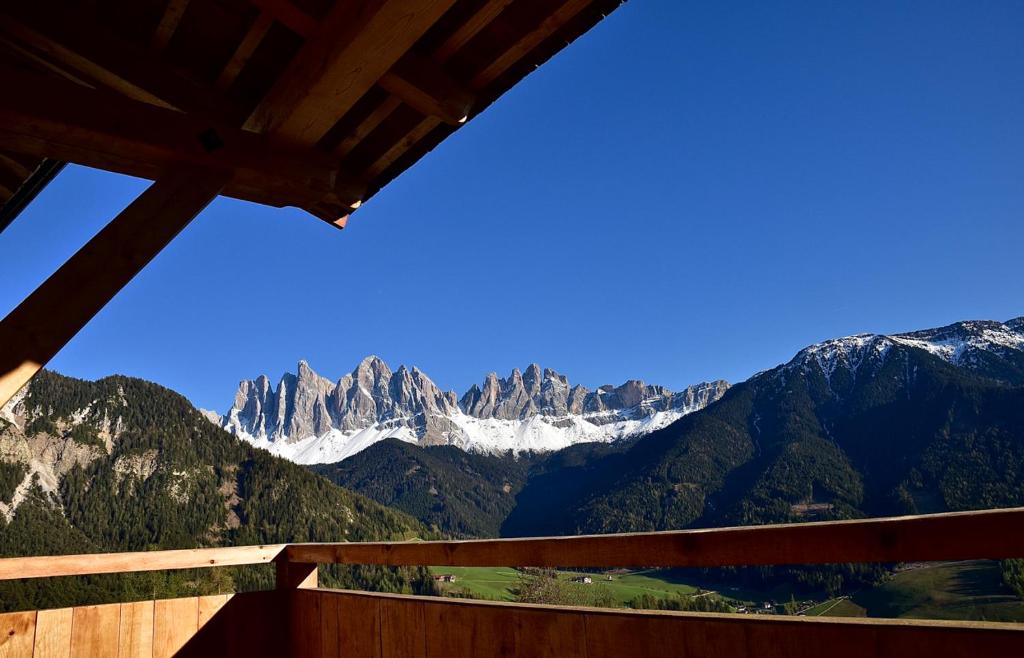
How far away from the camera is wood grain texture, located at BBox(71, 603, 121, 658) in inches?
126

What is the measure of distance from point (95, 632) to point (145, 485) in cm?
11161

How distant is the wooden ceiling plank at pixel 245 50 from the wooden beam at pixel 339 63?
0.50 feet

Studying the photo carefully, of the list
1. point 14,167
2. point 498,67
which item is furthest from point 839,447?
point 14,167

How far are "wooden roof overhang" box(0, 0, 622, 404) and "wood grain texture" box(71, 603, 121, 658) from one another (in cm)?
190

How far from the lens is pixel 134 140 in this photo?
247 centimetres

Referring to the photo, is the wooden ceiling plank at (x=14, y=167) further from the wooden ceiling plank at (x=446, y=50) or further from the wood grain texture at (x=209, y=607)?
the wood grain texture at (x=209, y=607)

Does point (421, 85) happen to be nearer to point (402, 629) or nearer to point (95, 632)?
point (402, 629)

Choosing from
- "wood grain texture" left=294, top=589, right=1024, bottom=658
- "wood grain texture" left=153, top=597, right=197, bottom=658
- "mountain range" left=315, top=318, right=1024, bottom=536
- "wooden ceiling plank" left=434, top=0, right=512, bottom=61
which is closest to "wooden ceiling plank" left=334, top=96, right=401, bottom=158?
"wooden ceiling plank" left=434, top=0, right=512, bottom=61

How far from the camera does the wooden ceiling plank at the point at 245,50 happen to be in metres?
2.52

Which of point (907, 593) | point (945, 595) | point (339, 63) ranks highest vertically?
point (339, 63)

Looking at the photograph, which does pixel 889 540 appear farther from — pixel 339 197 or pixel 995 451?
pixel 995 451

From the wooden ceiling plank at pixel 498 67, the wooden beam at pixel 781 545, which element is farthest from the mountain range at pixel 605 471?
the wooden beam at pixel 781 545

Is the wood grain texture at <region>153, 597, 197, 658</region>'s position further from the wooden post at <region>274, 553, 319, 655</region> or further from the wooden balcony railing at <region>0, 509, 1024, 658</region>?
the wooden post at <region>274, 553, 319, 655</region>

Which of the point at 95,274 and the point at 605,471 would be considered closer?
the point at 95,274
